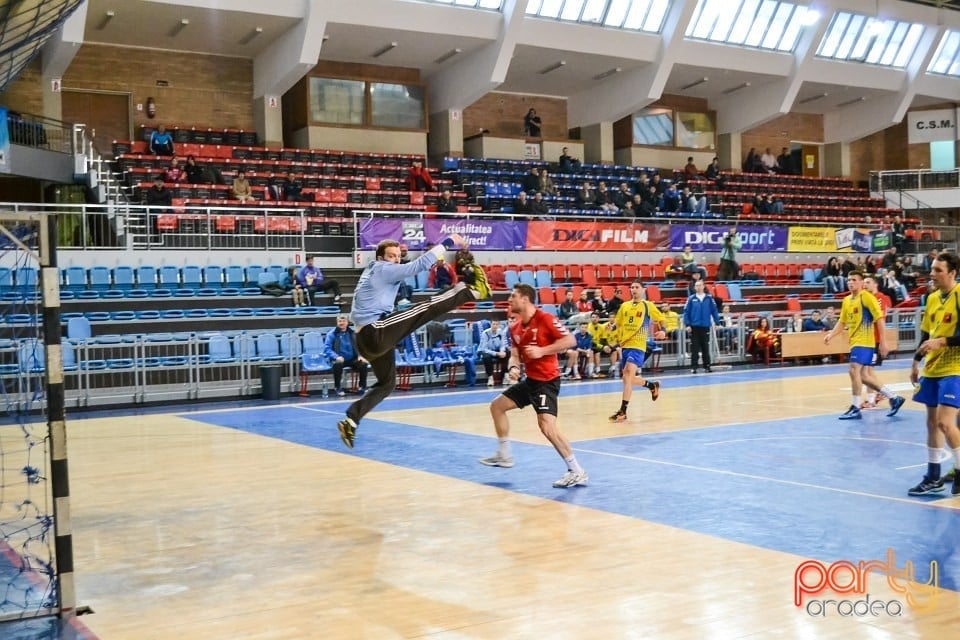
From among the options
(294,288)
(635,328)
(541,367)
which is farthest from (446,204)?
(541,367)

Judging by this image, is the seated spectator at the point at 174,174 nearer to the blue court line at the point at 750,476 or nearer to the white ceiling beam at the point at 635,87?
the blue court line at the point at 750,476

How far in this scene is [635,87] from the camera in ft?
119

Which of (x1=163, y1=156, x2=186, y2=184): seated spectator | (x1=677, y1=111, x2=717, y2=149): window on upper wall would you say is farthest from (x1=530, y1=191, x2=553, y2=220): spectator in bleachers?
(x1=677, y1=111, x2=717, y2=149): window on upper wall

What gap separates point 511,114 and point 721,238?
11078mm

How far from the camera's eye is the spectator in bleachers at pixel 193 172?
26859 mm

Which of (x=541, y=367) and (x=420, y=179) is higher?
(x=420, y=179)

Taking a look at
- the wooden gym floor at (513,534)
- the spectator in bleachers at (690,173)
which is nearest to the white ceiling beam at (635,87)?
the spectator in bleachers at (690,173)

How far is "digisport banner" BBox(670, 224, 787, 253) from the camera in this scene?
31922 millimetres

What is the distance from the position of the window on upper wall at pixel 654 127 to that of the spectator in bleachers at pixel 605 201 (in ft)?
26.1

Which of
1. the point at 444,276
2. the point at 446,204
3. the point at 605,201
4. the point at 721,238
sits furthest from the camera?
the point at 605,201

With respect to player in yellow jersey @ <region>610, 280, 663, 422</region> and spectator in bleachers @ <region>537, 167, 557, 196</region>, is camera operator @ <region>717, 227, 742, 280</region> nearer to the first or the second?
spectator in bleachers @ <region>537, 167, 557, 196</region>

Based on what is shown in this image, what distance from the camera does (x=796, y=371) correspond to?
887 inches

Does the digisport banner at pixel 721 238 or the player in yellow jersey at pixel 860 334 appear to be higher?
the digisport banner at pixel 721 238

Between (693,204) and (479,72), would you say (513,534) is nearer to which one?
(479,72)
